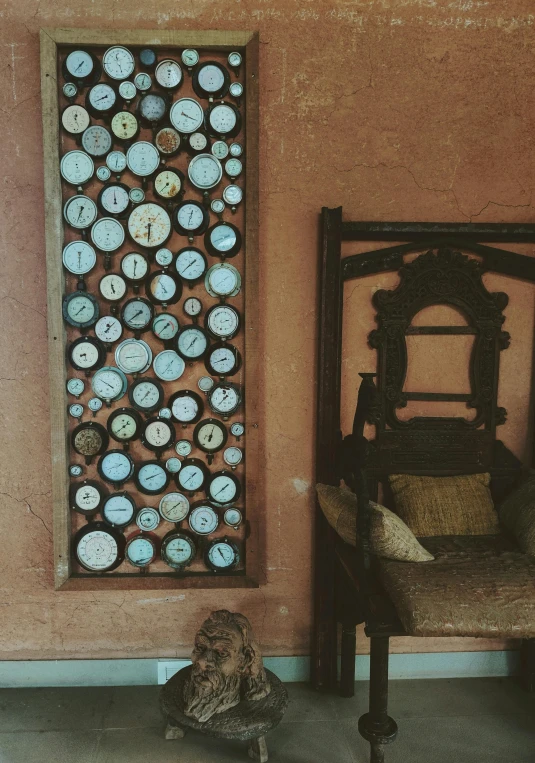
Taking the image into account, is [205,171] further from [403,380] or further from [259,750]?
[259,750]

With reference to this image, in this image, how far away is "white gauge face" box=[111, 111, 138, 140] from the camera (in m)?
2.34

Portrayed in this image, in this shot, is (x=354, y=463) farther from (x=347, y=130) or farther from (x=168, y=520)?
(x=347, y=130)

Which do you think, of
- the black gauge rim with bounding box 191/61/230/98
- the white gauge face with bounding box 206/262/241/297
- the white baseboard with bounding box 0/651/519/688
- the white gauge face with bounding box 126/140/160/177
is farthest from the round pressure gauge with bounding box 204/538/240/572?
the black gauge rim with bounding box 191/61/230/98

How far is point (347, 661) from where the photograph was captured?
245 cm

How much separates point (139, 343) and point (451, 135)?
1690mm

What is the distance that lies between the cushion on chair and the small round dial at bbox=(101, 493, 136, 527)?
3.82ft

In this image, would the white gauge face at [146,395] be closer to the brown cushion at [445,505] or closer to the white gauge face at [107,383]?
the white gauge face at [107,383]

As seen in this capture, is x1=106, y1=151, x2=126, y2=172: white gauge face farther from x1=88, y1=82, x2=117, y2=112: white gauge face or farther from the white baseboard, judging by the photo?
the white baseboard

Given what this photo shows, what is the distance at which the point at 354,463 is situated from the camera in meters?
2.00

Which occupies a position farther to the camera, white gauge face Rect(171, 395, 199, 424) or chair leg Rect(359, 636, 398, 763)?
white gauge face Rect(171, 395, 199, 424)

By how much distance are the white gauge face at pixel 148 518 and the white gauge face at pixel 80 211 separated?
1.31m

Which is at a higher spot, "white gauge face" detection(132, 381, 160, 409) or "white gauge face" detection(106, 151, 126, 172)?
"white gauge face" detection(106, 151, 126, 172)

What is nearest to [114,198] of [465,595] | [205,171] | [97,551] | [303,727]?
[205,171]

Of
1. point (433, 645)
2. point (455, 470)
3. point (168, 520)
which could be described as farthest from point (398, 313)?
point (433, 645)
